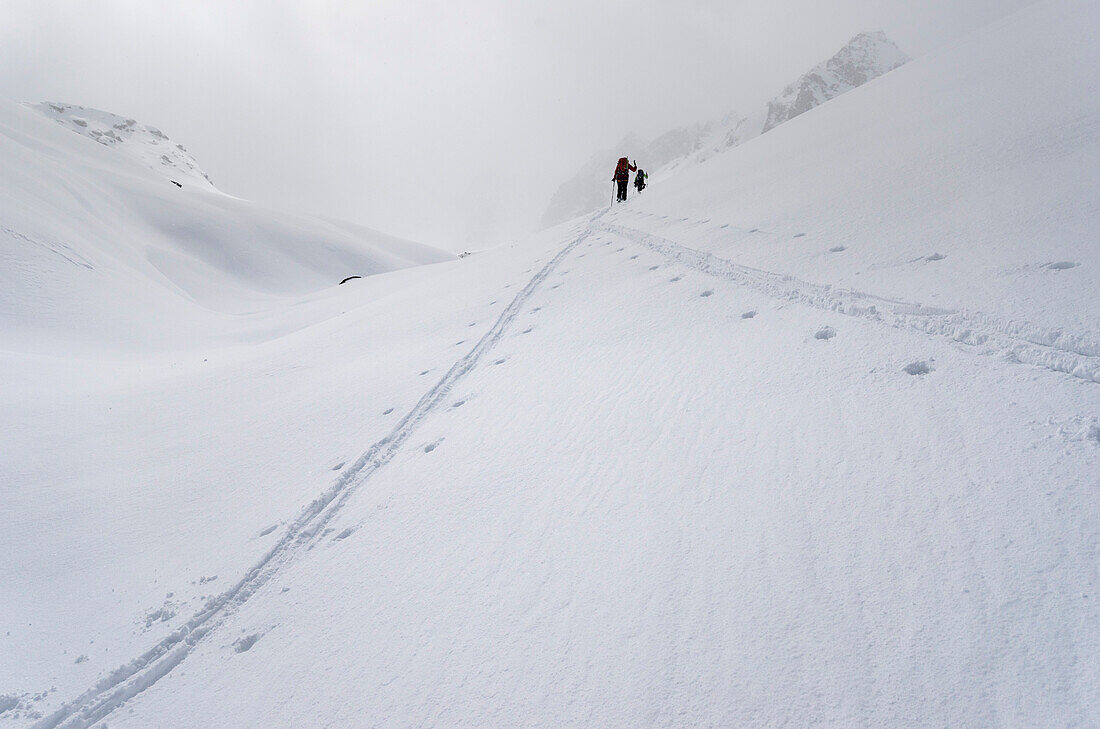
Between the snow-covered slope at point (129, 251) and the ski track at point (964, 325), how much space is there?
15.0 m

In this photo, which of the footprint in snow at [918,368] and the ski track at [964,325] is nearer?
the ski track at [964,325]

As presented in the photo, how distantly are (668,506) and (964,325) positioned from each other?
2.53m

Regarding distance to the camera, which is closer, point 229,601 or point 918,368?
point 918,368

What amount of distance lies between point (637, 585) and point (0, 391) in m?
10.0

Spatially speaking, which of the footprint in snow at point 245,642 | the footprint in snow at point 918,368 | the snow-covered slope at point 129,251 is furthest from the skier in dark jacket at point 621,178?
the footprint in snow at point 245,642

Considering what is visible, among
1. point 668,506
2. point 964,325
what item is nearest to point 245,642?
point 668,506

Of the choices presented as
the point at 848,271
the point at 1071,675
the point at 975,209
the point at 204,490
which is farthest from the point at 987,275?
the point at 204,490

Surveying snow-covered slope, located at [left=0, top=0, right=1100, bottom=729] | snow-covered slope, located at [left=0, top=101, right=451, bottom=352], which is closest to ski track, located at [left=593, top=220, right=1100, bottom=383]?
snow-covered slope, located at [left=0, top=0, right=1100, bottom=729]

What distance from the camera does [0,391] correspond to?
7.44 meters

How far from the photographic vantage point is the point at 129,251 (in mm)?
22703

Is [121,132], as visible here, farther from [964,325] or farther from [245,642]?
[964,325]

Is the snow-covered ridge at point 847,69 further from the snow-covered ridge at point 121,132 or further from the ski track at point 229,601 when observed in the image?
the ski track at point 229,601

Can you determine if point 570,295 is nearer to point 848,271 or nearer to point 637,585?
point 848,271

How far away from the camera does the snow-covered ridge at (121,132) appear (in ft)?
270
